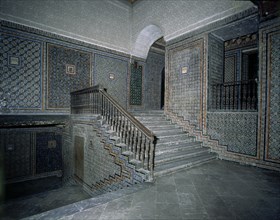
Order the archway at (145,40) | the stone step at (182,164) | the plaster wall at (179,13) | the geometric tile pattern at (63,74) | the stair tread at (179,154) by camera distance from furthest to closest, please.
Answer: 1. the archway at (145,40)
2. the geometric tile pattern at (63,74)
3. the plaster wall at (179,13)
4. the stair tread at (179,154)
5. the stone step at (182,164)

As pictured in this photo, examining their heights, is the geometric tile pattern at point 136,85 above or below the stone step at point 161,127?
above

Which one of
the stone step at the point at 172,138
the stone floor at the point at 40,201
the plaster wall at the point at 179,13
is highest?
the plaster wall at the point at 179,13

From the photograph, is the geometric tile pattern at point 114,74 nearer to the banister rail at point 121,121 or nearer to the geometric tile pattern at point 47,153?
the banister rail at point 121,121

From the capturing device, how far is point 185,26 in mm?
7133

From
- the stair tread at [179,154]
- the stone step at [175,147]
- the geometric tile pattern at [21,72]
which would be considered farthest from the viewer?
the geometric tile pattern at [21,72]

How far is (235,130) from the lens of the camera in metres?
5.68

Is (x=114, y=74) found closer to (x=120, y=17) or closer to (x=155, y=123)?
(x=120, y=17)

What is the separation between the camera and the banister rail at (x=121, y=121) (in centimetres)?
395

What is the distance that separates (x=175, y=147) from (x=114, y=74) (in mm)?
5512

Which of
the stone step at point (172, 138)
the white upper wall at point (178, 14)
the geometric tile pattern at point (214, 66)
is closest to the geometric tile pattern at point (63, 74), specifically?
the white upper wall at point (178, 14)

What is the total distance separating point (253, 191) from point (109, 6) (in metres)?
9.82

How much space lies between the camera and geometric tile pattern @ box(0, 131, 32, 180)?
7831 mm

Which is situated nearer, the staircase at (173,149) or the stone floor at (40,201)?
the staircase at (173,149)

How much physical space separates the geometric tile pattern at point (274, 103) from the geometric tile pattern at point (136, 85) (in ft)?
21.4
